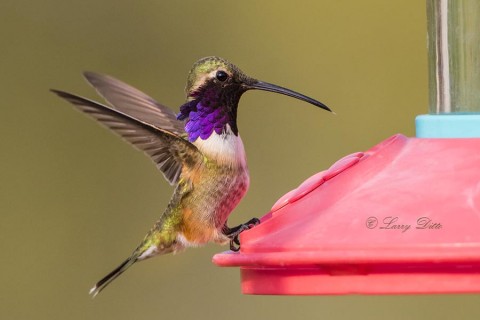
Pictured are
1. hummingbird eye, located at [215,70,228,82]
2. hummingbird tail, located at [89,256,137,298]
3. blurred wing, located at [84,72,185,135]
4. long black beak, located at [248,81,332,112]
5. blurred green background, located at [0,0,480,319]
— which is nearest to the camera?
long black beak, located at [248,81,332,112]

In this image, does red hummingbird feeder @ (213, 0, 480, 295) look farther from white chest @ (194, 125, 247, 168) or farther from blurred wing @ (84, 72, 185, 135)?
blurred wing @ (84, 72, 185, 135)

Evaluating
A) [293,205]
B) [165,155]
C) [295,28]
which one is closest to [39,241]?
[295,28]

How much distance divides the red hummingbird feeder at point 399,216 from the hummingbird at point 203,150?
61 centimetres

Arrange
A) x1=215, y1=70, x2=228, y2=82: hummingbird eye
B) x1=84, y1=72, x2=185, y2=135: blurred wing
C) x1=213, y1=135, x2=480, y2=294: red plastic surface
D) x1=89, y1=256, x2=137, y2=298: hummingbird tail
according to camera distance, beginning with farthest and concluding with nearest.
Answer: x1=84, y1=72, x2=185, y2=135: blurred wing → x1=89, y1=256, x2=137, y2=298: hummingbird tail → x1=215, y1=70, x2=228, y2=82: hummingbird eye → x1=213, y1=135, x2=480, y2=294: red plastic surface

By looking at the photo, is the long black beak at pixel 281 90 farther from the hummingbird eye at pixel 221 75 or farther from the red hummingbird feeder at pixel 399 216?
the red hummingbird feeder at pixel 399 216

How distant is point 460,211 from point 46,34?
21.6 ft

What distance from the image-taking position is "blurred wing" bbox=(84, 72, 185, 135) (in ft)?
16.6

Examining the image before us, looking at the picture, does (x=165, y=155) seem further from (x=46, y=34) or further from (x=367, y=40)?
(x=46, y=34)

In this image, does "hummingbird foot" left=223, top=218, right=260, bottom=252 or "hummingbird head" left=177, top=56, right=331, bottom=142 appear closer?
"hummingbird foot" left=223, top=218, right=260, bottom=252

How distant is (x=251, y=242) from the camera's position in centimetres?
342

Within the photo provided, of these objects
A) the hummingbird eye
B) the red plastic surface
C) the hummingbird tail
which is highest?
the hummingbird eye

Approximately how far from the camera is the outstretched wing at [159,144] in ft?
14.2
